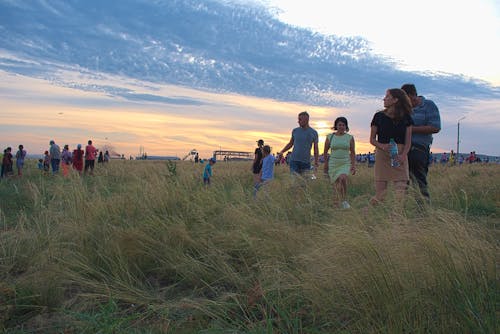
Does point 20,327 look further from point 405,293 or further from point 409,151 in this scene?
point 409,151

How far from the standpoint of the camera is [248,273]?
386 centimetres

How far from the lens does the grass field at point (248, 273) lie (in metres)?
2.66

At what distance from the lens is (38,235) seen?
4637 mm

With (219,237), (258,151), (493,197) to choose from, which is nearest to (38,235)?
Answer: (219,237)

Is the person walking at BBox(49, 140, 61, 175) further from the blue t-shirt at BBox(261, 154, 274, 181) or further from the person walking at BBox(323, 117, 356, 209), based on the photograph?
the person walking at BBox(323, 117, 356, 209)

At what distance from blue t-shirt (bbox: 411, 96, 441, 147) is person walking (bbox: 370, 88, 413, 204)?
0.97 feet

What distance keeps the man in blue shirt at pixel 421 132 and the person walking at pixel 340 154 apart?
132 centimetres

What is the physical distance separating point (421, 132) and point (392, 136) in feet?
1.43

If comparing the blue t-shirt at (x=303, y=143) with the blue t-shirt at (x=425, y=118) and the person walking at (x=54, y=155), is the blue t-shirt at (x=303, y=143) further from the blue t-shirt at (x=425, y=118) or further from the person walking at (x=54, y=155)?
the person walking at (x=54, y=155)

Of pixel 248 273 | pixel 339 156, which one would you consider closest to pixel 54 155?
pixel 339 156

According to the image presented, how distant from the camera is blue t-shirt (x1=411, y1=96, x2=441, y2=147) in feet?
18.9

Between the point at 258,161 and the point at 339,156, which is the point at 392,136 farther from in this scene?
the point at 258,161

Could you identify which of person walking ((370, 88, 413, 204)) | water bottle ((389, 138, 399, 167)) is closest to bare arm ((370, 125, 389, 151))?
person walking ((370, 88, 413, 204))

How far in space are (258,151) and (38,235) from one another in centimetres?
710
